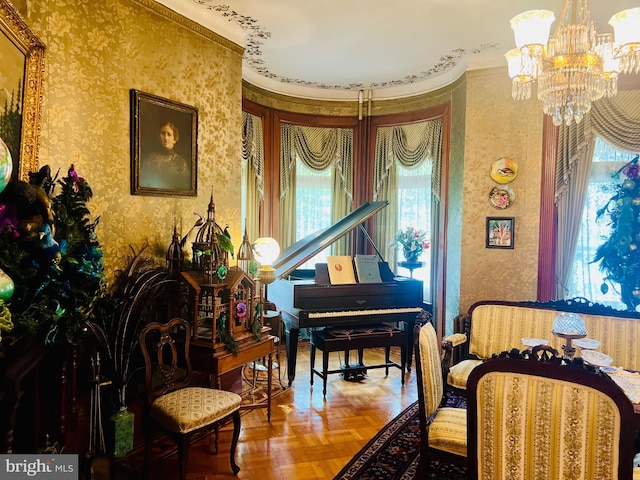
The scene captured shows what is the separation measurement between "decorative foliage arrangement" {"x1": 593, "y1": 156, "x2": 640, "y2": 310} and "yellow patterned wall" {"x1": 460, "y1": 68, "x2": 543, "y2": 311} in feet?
2.18

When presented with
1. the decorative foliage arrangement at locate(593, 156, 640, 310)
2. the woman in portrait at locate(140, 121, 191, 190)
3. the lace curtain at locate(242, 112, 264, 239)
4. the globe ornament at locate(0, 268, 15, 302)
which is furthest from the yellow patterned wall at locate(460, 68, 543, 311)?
the globe ornament at locate(0, 268, 15, 302)

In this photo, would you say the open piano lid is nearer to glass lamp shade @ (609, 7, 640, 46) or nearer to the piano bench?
the piano bench

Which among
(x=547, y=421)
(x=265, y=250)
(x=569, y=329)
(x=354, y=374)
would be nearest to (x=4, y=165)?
(x=547, y=421)

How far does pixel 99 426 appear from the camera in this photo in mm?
2688

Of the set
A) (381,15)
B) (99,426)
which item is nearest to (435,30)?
(381,15)

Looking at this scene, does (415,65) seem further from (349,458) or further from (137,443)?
(137,443)

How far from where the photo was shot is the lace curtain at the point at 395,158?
5625 mm

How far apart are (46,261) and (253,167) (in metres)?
4.01

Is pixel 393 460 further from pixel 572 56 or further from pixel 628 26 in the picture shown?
pixel 628 26

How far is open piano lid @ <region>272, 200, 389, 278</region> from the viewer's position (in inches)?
166

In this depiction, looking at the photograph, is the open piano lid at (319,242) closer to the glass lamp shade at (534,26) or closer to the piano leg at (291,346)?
the piano leg at (291,346)

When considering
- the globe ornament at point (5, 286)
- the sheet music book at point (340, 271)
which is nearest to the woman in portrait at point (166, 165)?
the sheet music book at point (340, 271)

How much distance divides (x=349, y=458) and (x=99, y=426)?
1.62 metres

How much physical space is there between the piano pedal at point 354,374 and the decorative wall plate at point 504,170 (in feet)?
7.97
